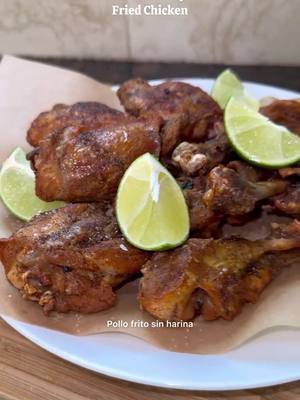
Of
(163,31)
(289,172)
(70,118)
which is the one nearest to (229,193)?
(289,172)

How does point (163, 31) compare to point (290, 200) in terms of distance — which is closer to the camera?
point (290, 200)

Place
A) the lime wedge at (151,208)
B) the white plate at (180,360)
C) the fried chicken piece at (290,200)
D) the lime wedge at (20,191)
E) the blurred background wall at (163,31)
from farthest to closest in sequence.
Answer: the blurred background wall at (163,31) < the lime wedge at (20,191) < the fried chicken piece at (290,200) < the lime wedge at (151,208) < the white plate at (180,360)

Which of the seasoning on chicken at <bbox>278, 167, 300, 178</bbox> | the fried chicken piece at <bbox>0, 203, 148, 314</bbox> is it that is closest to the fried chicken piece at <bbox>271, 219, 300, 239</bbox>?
the seasoning on chicken at <bbox>278, 167, 300, 178</bbox>

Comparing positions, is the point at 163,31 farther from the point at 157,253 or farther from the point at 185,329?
the point at 185,329

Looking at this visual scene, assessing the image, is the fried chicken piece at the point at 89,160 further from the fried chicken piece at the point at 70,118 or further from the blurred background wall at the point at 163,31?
the blurred background wall at the point at 163,31

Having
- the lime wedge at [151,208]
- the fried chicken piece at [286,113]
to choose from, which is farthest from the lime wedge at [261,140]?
the lime wedge at [151,208]

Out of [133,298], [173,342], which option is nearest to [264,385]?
[173,342]

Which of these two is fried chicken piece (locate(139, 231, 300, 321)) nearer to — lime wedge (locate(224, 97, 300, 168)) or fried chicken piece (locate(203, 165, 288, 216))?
fried chicken piece (locate(203, 165, 288, 216))
